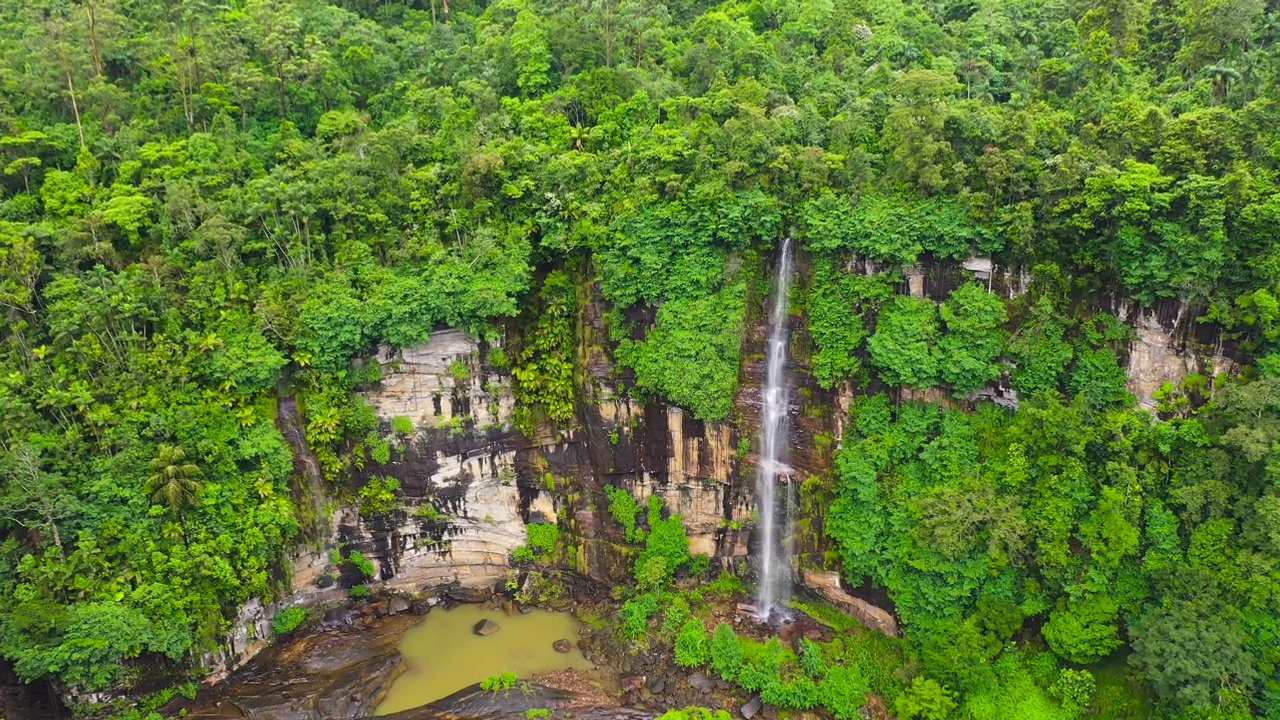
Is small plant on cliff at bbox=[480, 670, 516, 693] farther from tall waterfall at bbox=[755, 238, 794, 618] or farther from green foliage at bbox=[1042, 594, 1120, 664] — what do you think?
green foliage at bbox=[1042, 594, 1120, 664]

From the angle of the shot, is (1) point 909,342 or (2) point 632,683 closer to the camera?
(1) point 909,342

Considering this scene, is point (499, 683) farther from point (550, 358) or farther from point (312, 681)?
point (550, 358)

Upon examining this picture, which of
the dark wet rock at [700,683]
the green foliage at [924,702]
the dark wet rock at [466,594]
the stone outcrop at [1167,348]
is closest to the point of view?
the stone outcrop at [1167,348]

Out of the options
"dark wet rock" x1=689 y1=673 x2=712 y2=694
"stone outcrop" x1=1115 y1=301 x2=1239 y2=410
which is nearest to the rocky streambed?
"dark wet rock" x1=689 y1=673 x2=712 y2=694

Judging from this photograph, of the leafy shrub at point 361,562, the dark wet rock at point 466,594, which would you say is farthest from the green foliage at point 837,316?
the leafy shrub at point 361,562

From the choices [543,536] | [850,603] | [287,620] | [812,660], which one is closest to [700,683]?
[812,660]

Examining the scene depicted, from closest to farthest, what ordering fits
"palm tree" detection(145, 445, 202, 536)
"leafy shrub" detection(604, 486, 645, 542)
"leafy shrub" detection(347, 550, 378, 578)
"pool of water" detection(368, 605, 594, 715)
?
1. "palm tree" detection(145, 445, 202, 536)
2. "pool of water" detection(368, 605, 594, 715)
3. "leafy shrub" detection(604, 486, 645, 542)
4. "leafy shrub" detection(347, 550, 378, 578)

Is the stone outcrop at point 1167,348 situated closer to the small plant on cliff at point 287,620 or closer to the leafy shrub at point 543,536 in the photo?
the leafy shrub at point 543,536
